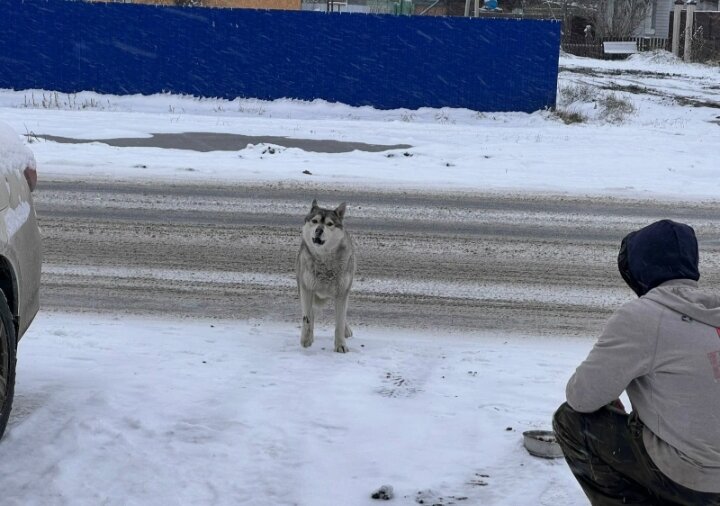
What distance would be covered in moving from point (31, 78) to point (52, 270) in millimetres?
17558

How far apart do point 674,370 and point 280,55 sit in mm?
21690

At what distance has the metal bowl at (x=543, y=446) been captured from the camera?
15.2ft

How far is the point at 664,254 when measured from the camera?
329 cm

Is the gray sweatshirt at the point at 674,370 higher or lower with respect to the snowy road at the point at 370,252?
higher

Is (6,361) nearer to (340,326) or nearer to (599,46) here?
(340,326)

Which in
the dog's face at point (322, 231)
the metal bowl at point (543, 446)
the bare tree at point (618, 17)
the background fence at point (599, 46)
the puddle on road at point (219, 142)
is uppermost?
the bare tree at point (618, 17)

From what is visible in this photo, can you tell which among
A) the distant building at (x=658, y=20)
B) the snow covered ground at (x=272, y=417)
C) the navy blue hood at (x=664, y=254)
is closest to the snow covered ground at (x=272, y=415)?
the snow covered ground at (x=272, y=417)

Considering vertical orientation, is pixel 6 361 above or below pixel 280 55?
below

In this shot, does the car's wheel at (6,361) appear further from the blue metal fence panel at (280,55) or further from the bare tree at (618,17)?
the bare tree at (618,17)

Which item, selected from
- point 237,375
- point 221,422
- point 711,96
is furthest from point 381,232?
point 711,96

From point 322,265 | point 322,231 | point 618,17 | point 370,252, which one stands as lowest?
point 370,252

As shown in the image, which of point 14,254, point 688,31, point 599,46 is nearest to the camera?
point 14,254

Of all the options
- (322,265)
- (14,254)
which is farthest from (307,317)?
(14,254)

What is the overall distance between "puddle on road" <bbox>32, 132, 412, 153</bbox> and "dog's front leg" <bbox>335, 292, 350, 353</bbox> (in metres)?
10.0
